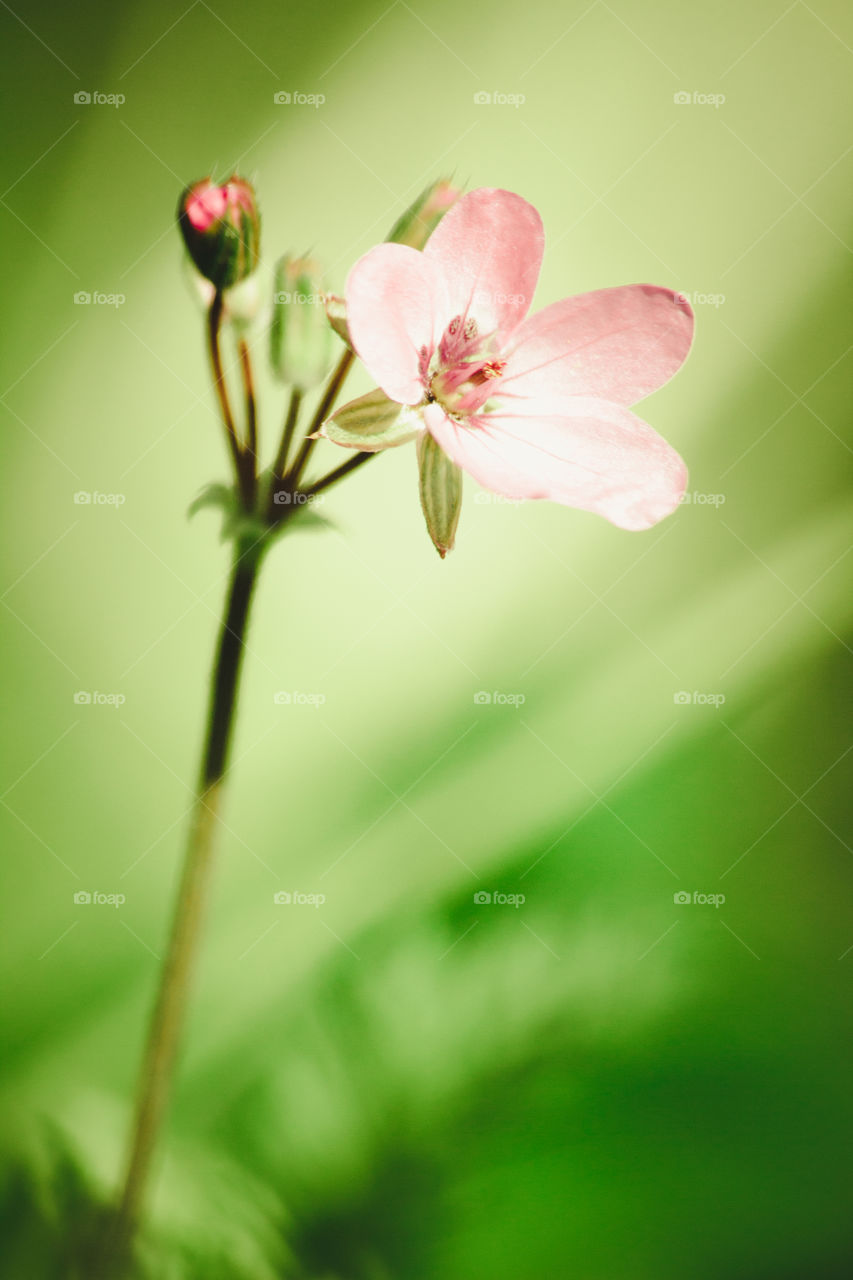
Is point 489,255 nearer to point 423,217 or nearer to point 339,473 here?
point 423,217

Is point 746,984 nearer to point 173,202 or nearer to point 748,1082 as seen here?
point 748,1082

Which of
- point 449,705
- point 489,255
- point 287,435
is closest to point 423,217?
point 489,255

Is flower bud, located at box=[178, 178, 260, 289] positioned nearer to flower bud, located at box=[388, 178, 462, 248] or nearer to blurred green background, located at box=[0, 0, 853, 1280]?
flower bud, located at box=[388, 178, 462, 248]

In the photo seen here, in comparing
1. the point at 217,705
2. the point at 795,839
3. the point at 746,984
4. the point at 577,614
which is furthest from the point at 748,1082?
the point at 217,705

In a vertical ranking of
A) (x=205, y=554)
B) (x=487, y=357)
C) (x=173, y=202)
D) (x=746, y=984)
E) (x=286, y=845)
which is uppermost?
(x=173, y=202)

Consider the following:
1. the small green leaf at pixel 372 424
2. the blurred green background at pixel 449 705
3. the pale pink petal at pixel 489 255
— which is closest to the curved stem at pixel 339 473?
the small green leaf at pixel 372 424
